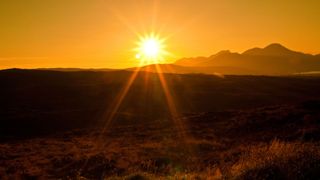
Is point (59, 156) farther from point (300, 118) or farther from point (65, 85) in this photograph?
point (65, 85)

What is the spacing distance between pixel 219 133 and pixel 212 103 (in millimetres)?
35116

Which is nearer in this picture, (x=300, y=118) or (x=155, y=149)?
(x=155, y=149)

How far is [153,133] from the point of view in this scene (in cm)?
3303

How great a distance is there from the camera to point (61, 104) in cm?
6253

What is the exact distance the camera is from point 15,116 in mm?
49594

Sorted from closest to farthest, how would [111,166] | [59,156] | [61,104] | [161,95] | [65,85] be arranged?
[111,166] → [59,156] → [61,104] → [161,95] → [65,85]

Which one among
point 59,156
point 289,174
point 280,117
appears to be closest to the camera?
point 289,174

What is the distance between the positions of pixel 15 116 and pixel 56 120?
7.14 meters

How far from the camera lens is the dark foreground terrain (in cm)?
957

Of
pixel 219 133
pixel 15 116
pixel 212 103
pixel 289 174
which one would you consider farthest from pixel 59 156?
pixel 212 103

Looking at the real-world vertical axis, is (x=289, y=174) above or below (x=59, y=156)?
above

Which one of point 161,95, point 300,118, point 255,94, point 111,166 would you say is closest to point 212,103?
point 161,95

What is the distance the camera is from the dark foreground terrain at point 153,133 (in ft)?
31.4

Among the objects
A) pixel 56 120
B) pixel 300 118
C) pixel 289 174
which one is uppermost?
pixel 289 174
